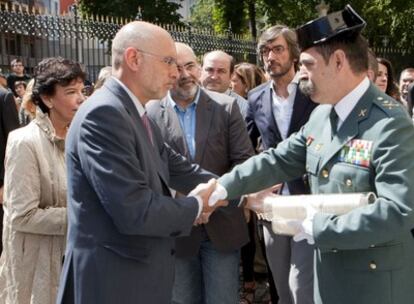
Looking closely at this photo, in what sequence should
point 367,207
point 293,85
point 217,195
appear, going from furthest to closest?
point 293,85, point 217,195, point 367,207

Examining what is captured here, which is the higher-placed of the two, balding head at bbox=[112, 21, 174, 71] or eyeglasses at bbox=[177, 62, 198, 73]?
balding head at bbox=[112, 21, 174, 71]

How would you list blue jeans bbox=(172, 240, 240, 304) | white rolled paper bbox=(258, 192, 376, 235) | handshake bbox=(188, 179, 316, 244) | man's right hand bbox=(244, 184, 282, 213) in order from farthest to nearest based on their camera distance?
blue jeans bbox=(172, 240, 240, 304) → man's right hand bbox=(244, 184, 282, 213) → handshake bbox=(188, 179, 316, 244) → white rolled paper bbox=(258, 192, 376, 235)

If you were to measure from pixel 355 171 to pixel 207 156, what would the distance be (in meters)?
1.63

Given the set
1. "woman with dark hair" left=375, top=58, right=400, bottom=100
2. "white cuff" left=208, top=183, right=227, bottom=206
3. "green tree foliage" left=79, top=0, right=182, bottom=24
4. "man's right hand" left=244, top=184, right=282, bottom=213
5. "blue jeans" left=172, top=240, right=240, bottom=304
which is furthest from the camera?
"green tree foliage" left=79, top=0, right=182, bottom=24

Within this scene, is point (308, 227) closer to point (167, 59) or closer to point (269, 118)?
point (167, 59)

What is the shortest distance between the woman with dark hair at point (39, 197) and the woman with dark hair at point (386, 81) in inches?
110

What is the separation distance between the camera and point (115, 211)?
7.63 feet

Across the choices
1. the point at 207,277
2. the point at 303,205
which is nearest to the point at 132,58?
the point at 303,205

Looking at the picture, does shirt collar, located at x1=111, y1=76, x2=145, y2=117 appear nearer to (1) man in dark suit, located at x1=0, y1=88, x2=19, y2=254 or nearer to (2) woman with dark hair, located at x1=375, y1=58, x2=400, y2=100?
(2) woman with dark hair, located at x1=375, y1=58, x2=400, y2=100

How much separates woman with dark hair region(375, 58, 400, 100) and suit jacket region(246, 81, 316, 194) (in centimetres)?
128

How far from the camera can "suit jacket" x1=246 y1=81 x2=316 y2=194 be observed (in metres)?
3.84

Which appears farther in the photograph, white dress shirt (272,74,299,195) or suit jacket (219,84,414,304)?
white dress shirt (272,74,299,195)

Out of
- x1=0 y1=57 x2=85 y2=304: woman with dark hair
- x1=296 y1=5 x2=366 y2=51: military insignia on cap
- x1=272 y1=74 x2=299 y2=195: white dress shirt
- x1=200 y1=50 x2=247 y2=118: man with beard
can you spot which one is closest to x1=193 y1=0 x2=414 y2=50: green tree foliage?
x1=200 y1=50 x2=247 y2=118: man with beard

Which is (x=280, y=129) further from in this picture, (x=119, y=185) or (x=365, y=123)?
(x=119, y=185)
